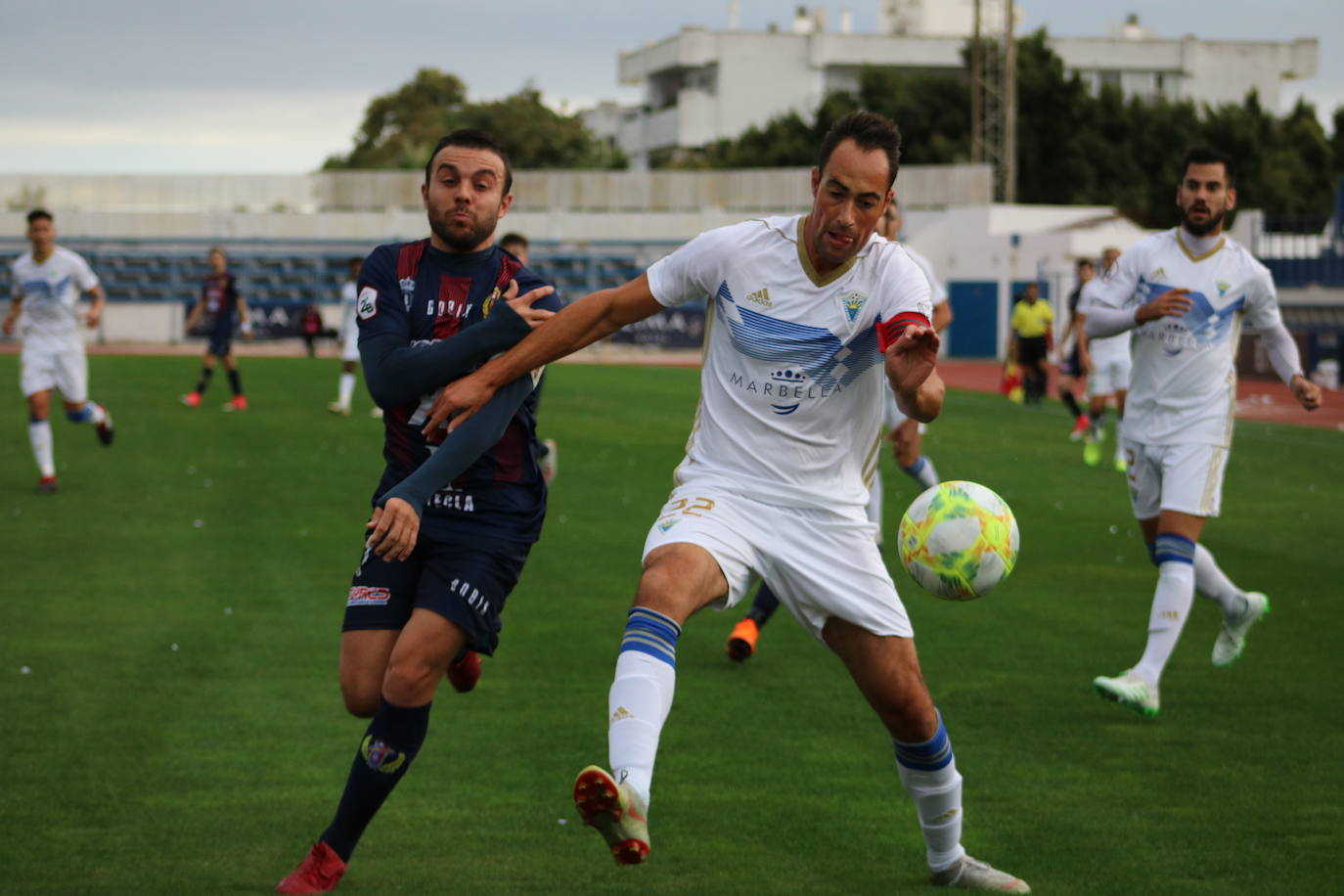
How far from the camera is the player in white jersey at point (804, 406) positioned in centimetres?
496

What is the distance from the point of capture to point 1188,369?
8.50 m

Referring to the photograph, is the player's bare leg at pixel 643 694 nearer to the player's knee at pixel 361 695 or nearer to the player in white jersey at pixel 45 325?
the player's knee at pixel 361 695

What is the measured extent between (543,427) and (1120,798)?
18.0 m

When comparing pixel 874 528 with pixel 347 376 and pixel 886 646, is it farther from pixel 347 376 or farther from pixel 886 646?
pixel 347 376

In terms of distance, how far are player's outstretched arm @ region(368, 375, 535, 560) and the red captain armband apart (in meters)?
1.13

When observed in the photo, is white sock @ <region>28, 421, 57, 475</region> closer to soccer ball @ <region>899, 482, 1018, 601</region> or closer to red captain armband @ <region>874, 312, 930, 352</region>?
soccer ball @ <region>899, 482, 1018, 601</region>

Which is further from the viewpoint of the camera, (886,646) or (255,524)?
(255,524)

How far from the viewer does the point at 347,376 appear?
25547 mm

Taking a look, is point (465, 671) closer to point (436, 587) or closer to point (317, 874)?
point (436, 587)

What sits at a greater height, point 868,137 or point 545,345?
point 868,137

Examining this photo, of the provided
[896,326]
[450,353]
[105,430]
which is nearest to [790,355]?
[896,326]

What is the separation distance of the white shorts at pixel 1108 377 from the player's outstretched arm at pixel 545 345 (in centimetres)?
1707

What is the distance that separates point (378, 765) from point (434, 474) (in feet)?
3.09

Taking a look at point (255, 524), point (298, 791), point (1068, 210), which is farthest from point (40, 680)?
point (1068, 210)
